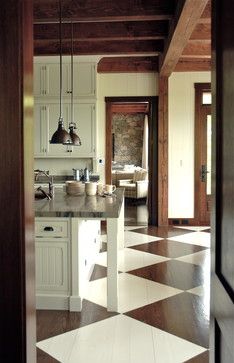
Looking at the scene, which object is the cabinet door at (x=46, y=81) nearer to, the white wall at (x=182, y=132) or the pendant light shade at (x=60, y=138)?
the white wall at (x=182, y=132)

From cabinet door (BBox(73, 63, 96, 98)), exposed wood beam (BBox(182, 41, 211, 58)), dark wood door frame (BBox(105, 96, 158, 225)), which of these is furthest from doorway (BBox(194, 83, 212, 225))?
cabinet door (BBox(73, 63, 96, 98))

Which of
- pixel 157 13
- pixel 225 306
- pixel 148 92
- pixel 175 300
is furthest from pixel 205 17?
pixel 225 306

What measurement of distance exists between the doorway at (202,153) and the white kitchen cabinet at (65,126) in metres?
1.88

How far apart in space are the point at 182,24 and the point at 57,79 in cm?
300

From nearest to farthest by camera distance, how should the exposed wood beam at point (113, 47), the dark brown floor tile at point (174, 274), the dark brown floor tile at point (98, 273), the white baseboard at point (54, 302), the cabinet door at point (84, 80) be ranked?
1. the white baseboard at point (54, 302)
2. the dark brown floor tile at point (174, 274)
3. the dark brown floor tile at point (98, 273)
4. the exposed wood beam at point (113, 47)
5. the cabinet door at point (84, 80)

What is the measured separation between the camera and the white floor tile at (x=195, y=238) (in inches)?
212

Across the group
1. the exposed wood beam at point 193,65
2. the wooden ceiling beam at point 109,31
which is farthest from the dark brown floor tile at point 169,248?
the exposed wood beam at point 193,65

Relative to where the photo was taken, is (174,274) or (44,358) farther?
(174,274)

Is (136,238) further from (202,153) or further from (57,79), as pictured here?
(57,79)

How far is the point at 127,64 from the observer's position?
21.5 feet

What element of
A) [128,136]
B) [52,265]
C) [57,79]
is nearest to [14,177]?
[52,265]

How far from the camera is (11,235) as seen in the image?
47.1 inches

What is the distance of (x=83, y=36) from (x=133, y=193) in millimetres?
5869

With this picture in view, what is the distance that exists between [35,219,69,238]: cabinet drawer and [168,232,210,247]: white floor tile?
9.31 feet
